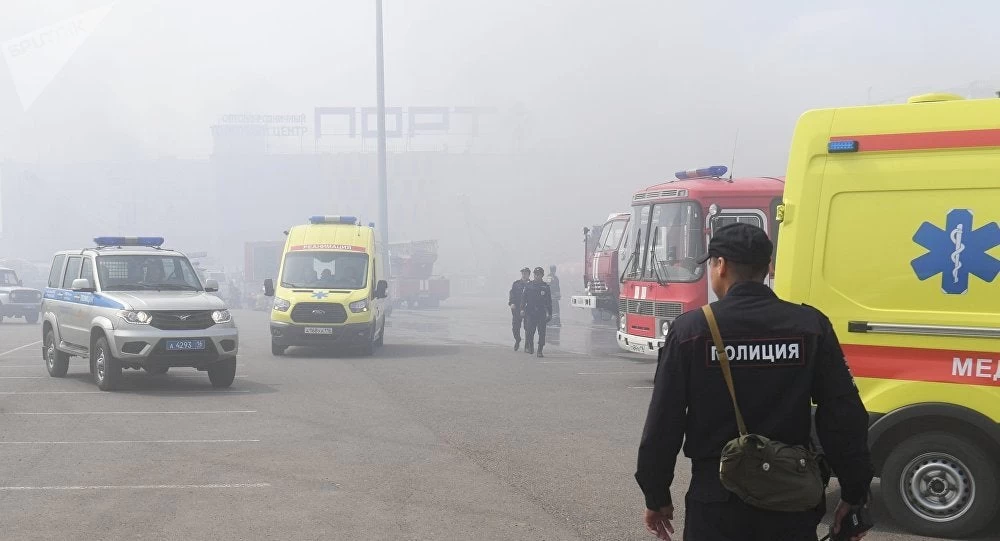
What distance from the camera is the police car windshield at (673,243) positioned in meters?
14.3

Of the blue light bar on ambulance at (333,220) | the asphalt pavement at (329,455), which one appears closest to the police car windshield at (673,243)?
the asphalt pavement at (329,455)

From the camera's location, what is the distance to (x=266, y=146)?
101 metres

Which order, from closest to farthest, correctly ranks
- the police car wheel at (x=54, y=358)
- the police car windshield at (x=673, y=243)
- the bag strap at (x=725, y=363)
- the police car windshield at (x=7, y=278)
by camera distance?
the bag strap at (x=725, y=363), the police car windshield at (x=673, y=243), the police car wheel at (x=54, y=358), the police car windshield at (x=7, y=278)

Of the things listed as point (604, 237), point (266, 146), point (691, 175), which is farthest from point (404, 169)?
point (691, 175)

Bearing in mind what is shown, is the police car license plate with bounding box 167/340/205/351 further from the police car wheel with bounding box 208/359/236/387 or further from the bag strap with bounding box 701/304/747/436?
the bag strap with bounding box 701/304/747/436

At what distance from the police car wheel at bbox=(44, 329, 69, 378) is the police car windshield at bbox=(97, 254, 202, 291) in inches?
73.6

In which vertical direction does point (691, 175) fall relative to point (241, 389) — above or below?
above

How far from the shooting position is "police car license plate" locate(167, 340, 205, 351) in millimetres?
13398

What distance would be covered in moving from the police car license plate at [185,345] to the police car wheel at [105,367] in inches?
30.8

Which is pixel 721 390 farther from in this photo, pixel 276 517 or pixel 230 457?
pixel 230 457

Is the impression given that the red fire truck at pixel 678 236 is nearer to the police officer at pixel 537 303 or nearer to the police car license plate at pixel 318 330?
the police officer at pixel 537 303

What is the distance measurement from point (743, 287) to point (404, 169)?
9141 cm

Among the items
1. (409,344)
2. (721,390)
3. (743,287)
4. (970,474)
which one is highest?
(743,287)

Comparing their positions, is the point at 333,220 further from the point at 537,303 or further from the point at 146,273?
the point at 146,273
